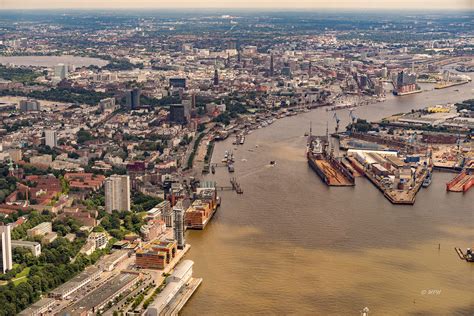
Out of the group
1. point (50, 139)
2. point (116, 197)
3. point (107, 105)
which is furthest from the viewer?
point (107, 105)

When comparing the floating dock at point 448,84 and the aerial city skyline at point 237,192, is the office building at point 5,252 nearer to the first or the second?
the aerial city skyline at point 237,192

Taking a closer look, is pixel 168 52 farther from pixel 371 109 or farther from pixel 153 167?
pixel 153 167

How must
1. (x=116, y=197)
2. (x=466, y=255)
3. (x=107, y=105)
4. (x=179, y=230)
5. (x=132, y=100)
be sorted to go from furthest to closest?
1. (x=132, y=100)
2. (x=107, y=105)
3. (x=116, y=197)
4. (x=179, y=230)
5. (x=466, y=255)

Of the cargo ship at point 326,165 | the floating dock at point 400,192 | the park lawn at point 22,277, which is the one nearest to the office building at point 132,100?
the cargo ship at point 326,165

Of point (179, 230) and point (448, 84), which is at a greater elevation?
point (179, 230)

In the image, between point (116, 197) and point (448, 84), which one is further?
point (448, 84)

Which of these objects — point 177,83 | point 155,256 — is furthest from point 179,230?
point 177,83

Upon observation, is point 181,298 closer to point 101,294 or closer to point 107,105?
point 101,294
